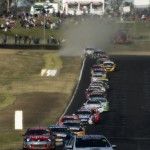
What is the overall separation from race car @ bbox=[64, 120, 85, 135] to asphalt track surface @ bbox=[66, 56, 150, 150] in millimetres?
1721

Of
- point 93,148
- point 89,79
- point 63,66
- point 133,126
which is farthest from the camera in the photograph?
point 63,66

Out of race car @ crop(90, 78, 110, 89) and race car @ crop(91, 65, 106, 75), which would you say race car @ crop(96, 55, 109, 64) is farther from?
race car @ crop(90, 78, 110, 89)

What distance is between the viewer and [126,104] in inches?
3024

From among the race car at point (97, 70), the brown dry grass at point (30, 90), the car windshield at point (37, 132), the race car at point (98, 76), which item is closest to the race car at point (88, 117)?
the brown dry grass at point (30, 90)

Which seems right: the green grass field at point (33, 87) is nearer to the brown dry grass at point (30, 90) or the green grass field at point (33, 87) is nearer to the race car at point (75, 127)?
the brown dry grass at point (30, 90)

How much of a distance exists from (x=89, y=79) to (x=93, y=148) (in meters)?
60.7

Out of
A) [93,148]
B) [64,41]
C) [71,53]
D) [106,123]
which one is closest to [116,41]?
[64,41]

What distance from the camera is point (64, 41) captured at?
13650 cm

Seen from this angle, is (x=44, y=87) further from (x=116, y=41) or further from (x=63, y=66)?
(x=116, y=41)

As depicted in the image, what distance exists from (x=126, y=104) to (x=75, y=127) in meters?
22.6

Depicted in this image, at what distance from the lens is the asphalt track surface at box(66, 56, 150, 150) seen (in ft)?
180

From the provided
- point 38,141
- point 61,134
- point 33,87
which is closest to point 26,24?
point 33,87

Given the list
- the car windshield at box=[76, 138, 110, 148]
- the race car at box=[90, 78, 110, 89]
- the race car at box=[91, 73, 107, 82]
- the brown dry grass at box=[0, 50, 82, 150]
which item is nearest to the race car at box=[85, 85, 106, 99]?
the brown dry grass at box=[0, 50, 82, 150]

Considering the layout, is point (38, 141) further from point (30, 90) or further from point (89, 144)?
point (30, 90)
